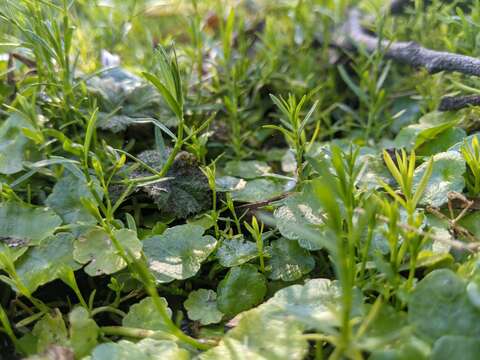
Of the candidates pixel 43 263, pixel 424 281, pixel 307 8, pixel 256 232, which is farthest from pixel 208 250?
pixel 307 8

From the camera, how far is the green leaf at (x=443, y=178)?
3.59 ft

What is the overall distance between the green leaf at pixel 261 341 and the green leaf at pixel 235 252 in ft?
0.61

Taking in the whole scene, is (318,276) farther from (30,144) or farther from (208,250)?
(30,144)

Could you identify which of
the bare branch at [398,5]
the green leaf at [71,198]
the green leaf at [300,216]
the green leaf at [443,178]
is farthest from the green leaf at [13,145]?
the bare branch at [398,5]

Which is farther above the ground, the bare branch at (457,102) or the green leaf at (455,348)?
the bare branch at (457,102)

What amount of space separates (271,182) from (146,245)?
401 millimetres

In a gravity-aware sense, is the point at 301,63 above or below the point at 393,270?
above

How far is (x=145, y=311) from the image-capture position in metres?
0.99

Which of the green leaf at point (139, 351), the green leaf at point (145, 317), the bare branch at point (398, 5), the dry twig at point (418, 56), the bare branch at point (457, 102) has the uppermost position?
the bare branch at point (398, 5)

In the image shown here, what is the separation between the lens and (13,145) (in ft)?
4.38

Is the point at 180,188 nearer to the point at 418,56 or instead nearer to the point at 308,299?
the point at 308,299

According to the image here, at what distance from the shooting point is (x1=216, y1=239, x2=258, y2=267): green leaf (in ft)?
3.51

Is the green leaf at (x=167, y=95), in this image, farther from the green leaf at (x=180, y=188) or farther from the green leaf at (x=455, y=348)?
the green leaf at (x=455, y=348)

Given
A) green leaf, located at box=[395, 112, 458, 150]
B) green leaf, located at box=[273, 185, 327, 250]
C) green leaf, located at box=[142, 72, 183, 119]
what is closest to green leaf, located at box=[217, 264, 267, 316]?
green leaf, located at box=[273, 185, 327, 250]
